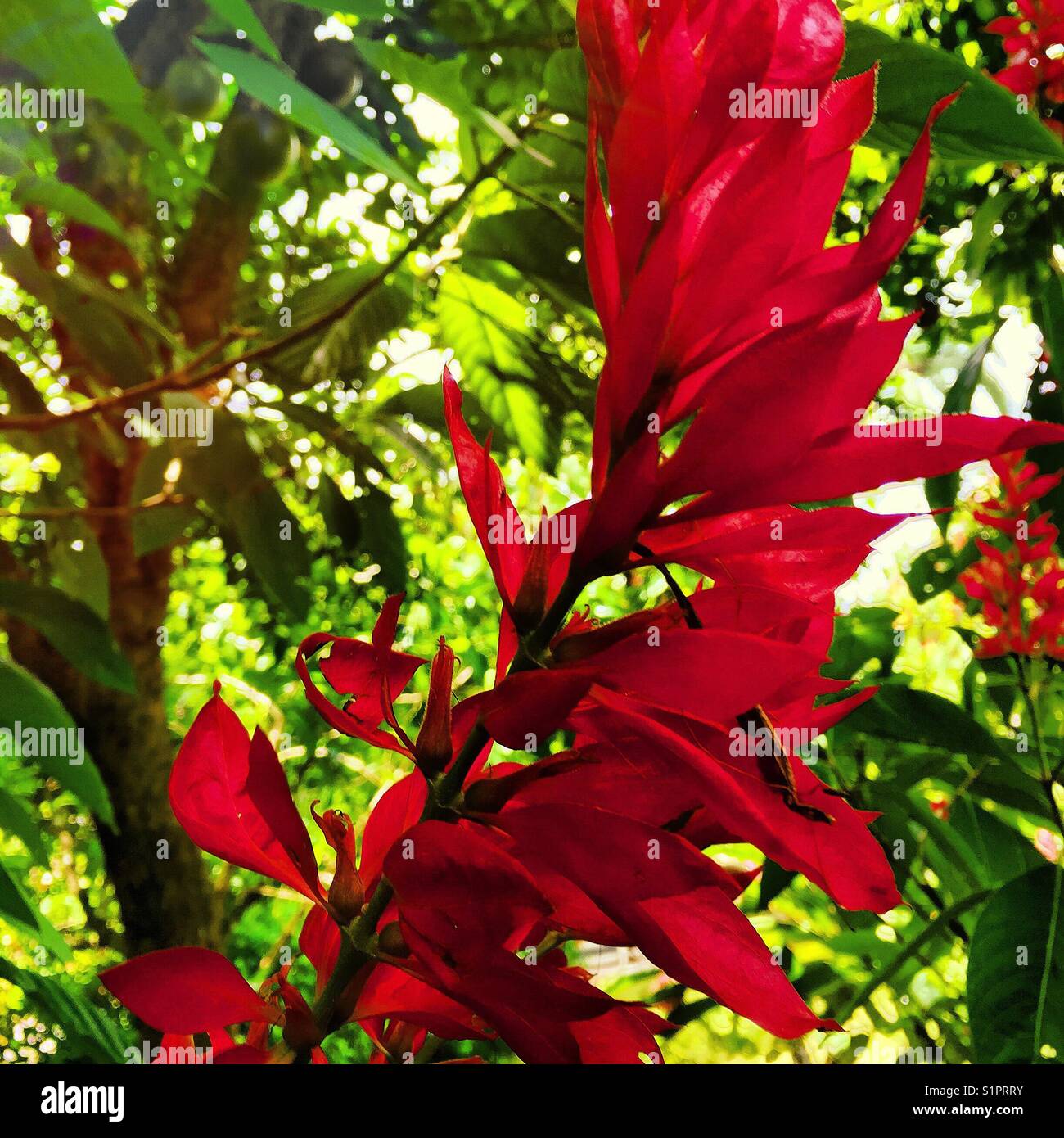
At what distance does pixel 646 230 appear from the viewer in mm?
129

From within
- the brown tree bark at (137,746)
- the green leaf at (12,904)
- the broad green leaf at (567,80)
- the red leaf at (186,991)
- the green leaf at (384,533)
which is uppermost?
the broad green leaf at (567,80)

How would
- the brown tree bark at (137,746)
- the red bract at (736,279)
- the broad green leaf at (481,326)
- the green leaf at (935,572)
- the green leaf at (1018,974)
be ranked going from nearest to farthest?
the red bract at (736,279) → the green leaf at (1018,974) → the broad green leaf at (481,326) → the green leaf at (935,572) → the brown tree bark at (137,746)

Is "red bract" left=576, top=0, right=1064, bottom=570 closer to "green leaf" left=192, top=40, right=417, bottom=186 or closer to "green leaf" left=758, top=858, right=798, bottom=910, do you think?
"green leaf" left=192, top=40, right=417, bottom=186

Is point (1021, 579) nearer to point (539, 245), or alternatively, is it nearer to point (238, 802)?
point (539, 245)

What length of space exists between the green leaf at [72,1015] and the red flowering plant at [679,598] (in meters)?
0.13

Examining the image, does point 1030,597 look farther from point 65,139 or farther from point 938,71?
point 65,139

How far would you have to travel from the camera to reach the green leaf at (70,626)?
431mm

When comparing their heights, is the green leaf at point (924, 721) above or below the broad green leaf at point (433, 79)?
below

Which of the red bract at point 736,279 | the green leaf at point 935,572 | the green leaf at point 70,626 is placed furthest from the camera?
the green leaf at point 935,572

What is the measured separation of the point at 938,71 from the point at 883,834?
1.17 ft

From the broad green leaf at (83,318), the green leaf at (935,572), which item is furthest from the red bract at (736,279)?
the green leaf at (935,572)

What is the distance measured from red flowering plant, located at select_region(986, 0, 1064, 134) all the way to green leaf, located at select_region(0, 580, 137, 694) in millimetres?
562

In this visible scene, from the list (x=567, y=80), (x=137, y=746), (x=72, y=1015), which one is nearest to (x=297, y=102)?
(x=567, y=80)

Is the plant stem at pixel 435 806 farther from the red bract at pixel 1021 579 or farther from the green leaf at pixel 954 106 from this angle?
the red bract at pixel 1021 579
